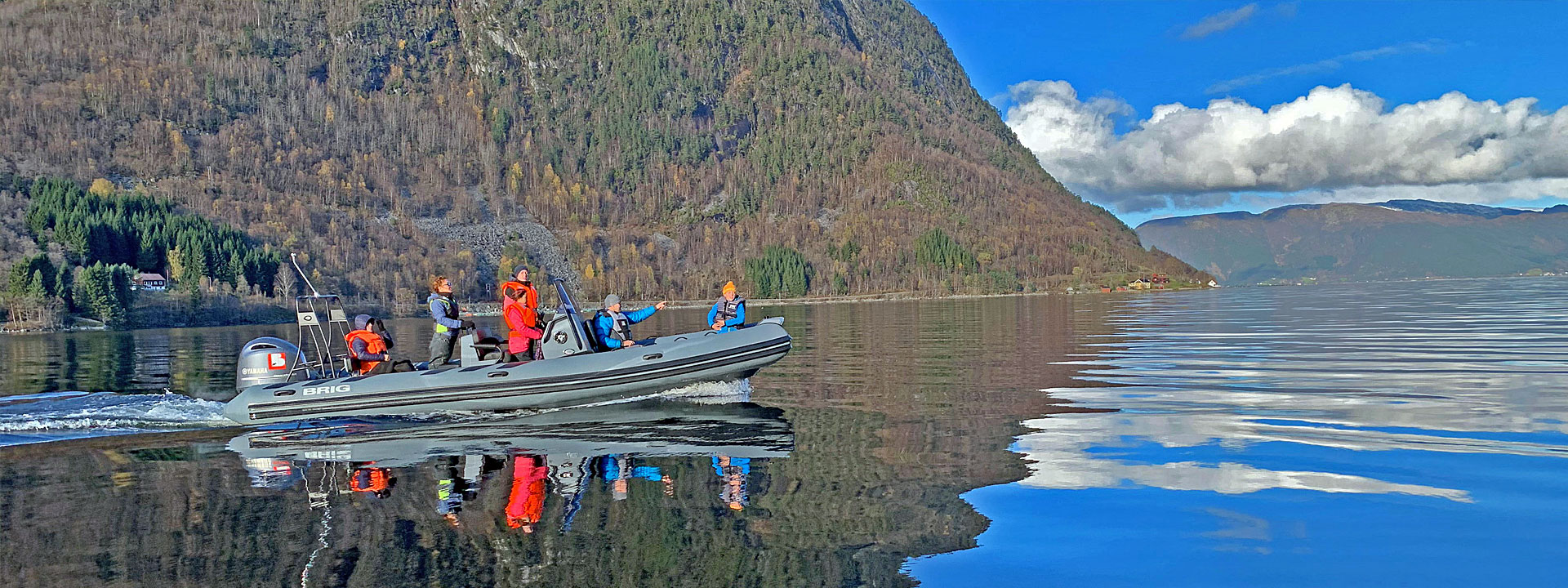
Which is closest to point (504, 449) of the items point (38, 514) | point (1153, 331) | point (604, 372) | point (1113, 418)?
point (604, 372)

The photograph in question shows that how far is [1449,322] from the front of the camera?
34344 mm

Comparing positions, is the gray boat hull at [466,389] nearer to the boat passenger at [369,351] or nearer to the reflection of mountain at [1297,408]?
the boat passenger at [369,351]

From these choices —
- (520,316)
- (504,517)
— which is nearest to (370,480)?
(504,517)

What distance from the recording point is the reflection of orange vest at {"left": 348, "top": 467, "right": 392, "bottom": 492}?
394 inches

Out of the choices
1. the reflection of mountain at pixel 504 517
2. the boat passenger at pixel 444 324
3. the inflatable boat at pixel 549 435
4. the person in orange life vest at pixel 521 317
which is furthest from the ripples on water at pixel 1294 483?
the boat passenger at pixel 444 324

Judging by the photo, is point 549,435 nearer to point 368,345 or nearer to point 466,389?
point 466,389

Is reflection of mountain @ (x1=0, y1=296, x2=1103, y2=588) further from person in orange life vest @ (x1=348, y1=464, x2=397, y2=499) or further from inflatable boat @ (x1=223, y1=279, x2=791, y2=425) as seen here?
inflatable boat @ (x1=223, y1=279, x2=791, y2=425)

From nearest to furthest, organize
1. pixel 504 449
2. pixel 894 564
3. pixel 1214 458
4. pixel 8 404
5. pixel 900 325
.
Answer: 1. pixel 894 564
2. pixel 1214 458
3. pixel 504 449
4. pixel 8 404
5. pixel 900 325

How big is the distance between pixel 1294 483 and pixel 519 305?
1062 cm

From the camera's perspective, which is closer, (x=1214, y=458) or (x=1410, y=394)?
(x=1214, y=458)

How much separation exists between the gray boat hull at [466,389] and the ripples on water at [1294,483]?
19.4 ft

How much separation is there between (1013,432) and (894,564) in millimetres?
5868

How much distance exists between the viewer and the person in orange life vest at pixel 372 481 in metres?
9.88

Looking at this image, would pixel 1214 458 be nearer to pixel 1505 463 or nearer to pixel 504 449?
pixel 1505 463
